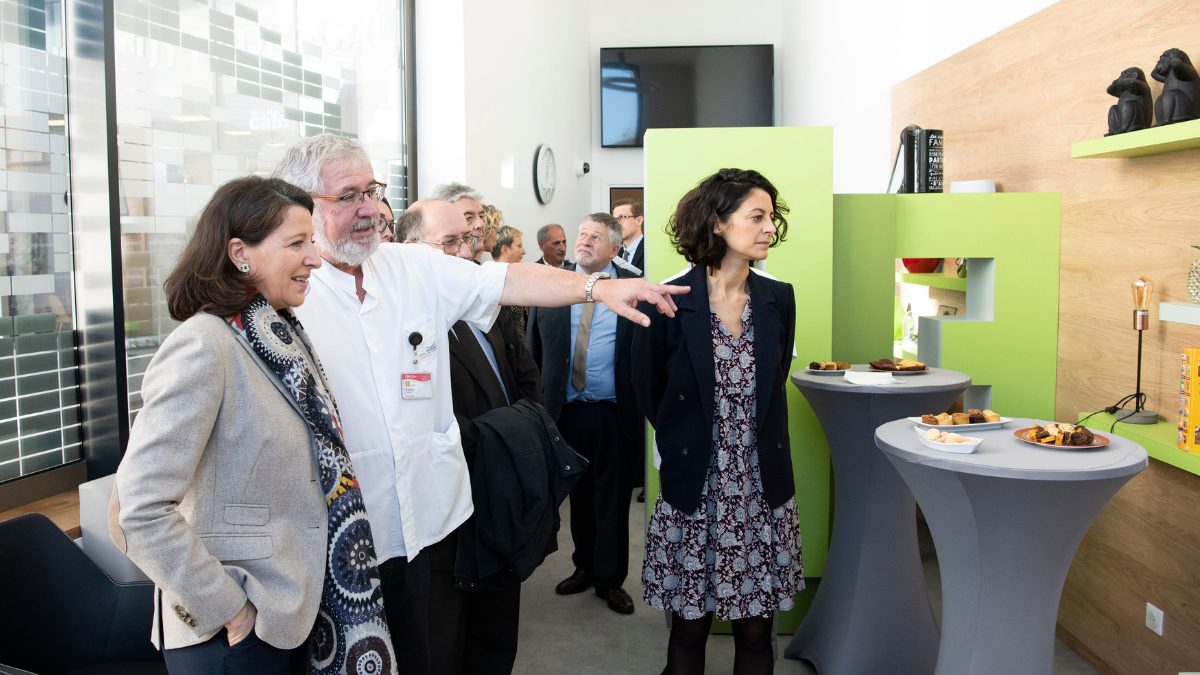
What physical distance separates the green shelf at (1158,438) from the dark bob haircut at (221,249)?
2198mm

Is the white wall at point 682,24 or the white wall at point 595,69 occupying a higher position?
the white wall at point 682,24

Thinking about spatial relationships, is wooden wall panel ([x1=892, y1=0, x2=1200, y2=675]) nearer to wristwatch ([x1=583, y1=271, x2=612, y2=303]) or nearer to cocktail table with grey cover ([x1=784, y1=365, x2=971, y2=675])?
cocktail table with grey cover ([x1=784, y1=365, x2=971, y2=675])

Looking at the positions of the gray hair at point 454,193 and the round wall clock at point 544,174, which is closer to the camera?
the gray hair at point 454,193

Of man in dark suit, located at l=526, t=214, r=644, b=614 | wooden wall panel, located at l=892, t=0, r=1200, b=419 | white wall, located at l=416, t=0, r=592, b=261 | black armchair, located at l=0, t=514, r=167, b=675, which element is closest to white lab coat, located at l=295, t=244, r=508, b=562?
black armchair, located at l=0, t=514, r=167, b=675

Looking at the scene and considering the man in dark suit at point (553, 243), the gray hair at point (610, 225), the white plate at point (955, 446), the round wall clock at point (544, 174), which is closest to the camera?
the white plate at point (955, 446)

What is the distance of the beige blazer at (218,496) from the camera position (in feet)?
4.00

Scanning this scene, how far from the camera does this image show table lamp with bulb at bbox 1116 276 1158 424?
260 cm

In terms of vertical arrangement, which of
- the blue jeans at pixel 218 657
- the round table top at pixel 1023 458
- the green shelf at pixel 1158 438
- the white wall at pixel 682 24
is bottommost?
the blue jeans at pixel 218 657

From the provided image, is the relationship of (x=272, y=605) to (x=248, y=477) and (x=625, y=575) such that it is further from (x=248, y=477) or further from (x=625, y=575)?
(x=625, y=575)

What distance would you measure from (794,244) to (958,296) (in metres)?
1.68

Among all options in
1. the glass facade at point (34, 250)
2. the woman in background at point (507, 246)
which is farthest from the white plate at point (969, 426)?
the woman in background at point (507, 246)

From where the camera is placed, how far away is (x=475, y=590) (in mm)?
1956

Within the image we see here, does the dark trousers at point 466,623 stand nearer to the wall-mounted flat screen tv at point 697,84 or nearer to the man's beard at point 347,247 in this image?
the man's beard at point 347,247

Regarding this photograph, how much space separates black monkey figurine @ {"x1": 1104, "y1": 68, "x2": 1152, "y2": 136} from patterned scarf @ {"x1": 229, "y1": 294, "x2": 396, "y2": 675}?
2.50 meters
